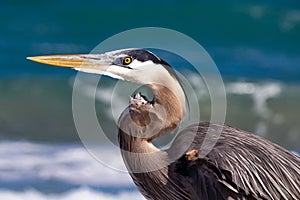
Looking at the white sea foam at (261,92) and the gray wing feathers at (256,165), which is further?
the white sea foam at (261,92)

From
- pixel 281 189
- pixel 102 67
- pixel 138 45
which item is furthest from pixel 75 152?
pixel 281 189

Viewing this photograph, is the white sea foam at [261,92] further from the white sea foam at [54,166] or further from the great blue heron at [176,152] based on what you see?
the great blue heron at [176,152]

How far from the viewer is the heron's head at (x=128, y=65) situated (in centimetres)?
297

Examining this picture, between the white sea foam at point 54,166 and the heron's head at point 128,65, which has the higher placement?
the heron's head at point 128,65

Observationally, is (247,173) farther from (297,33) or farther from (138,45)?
(297,33)

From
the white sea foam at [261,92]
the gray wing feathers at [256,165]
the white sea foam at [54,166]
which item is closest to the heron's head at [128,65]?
the gray wing feathers at [256,165]

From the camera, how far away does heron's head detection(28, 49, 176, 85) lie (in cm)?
297

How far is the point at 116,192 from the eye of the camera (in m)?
4.61

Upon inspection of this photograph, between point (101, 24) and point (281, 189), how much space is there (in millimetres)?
3810

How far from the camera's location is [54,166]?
4930mm

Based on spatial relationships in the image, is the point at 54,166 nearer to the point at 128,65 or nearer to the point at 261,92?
the point at 261,92

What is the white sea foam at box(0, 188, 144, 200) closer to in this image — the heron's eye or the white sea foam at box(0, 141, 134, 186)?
the white sea foam at box(0, 141, 134, 186)

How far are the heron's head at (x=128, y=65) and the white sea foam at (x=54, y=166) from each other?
1.70 metres

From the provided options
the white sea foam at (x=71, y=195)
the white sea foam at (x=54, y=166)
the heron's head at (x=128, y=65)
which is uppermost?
the heron's head at (x=128, y=65)
